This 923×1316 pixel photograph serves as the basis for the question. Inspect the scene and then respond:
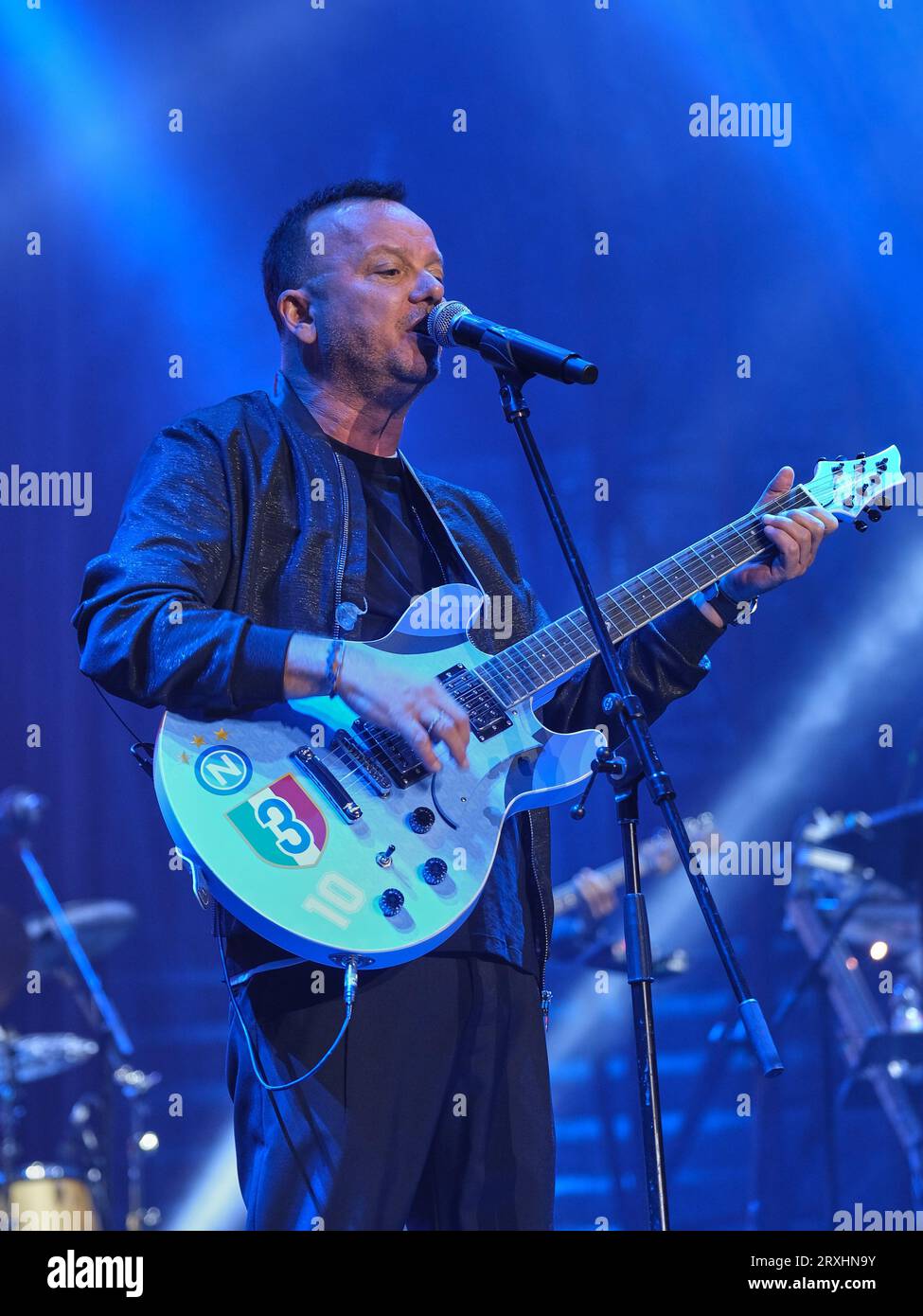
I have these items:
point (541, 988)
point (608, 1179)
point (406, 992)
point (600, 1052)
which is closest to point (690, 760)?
point (600, 1052)

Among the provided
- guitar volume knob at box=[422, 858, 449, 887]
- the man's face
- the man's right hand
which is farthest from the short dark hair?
guitar volume knob at box=[422, 858, 449, 887]

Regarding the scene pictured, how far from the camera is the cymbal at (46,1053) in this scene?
345cm

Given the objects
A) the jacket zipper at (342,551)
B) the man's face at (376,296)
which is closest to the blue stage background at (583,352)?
the man's face at (376,296)

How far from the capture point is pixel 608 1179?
3762 millimetres

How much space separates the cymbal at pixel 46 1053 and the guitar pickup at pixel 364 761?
1573 mm

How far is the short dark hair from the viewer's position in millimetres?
2838

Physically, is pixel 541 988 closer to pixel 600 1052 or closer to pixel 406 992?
pixel 406 992

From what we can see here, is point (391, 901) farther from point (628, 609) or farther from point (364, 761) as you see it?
point (628, 609)

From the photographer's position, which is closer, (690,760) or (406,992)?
(406,992)

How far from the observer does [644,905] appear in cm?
206

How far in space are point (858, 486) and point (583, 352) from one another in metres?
1.23

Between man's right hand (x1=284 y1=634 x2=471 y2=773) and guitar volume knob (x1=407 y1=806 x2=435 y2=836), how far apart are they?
94mm

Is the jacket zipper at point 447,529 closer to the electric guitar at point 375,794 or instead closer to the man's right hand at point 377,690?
the electric guitar at point 375,794
